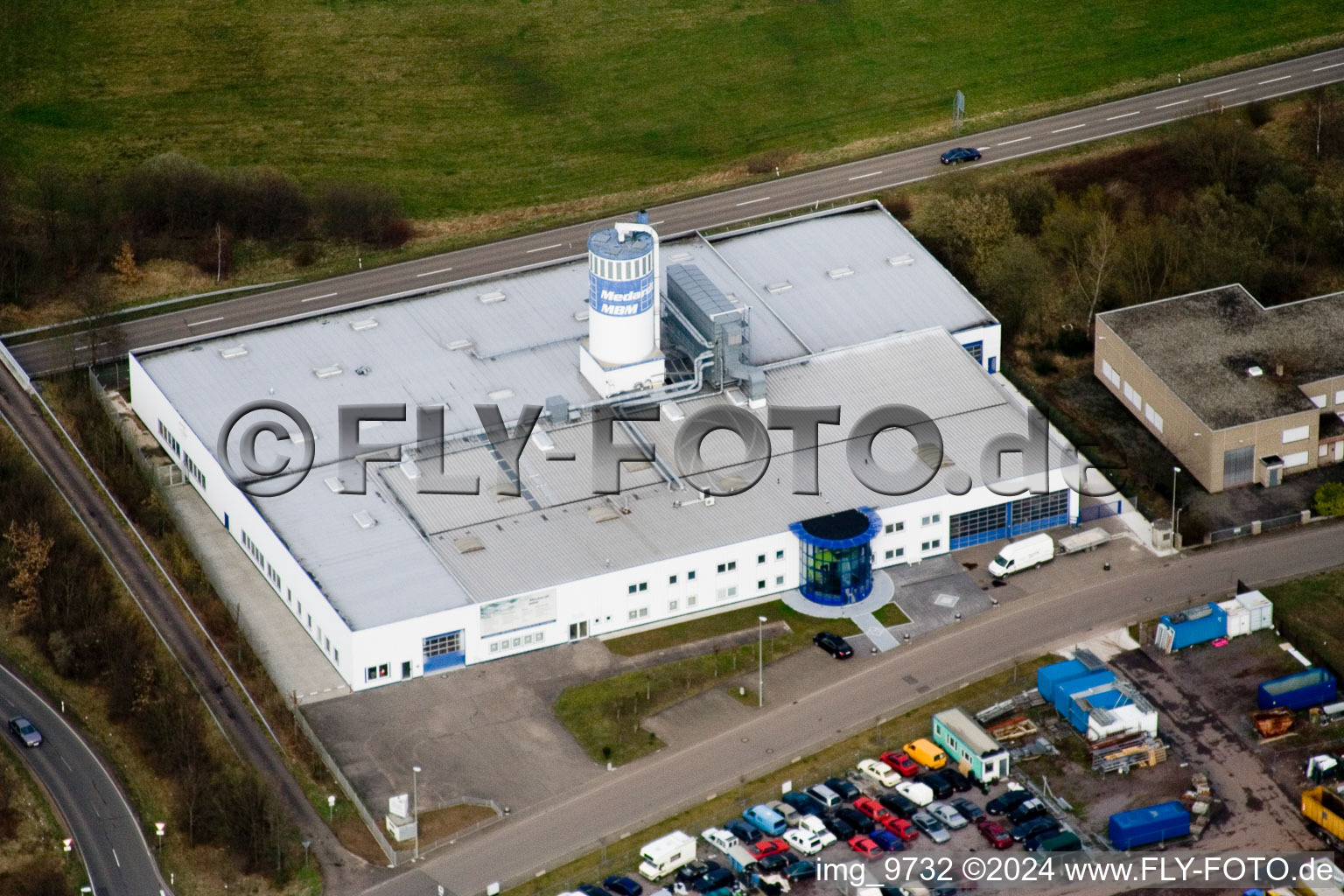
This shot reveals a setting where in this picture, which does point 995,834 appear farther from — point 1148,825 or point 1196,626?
point 1196,626

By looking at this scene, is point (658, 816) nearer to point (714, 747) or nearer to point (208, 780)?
point (714, 747)

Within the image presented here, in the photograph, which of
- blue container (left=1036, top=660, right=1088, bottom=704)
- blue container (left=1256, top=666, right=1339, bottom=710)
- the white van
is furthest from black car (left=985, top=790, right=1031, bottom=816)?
the white van

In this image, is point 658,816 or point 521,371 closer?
→ point 658,816

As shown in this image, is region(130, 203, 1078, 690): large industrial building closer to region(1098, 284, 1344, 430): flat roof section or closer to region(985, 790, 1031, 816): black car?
region(1098, 284, 1344, 430): flat roof section

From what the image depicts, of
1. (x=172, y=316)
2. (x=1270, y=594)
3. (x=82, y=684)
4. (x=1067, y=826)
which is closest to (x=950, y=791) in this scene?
(x=1067, y=826)

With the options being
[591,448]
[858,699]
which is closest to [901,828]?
[858,699]

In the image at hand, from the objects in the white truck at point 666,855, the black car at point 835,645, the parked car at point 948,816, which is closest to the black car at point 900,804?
the parked car at point 948,816

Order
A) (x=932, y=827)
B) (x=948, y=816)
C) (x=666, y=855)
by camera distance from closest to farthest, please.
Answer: (x=666, y=855) < (x=932, y=827) < (x=948, y=816)
